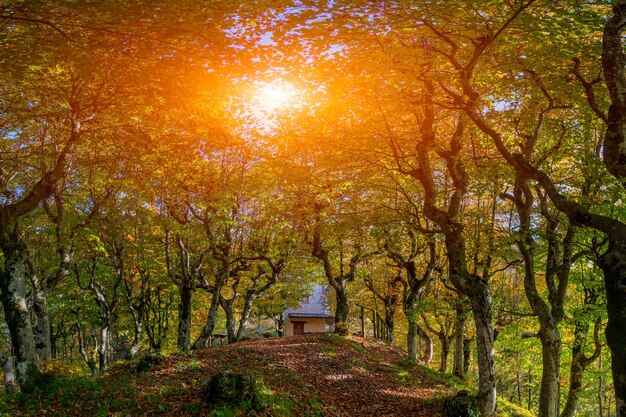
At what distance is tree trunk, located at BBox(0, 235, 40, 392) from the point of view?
10.8 metres

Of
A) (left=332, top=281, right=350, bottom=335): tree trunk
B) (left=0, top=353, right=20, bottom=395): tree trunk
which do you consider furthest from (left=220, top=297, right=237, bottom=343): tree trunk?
(left=0, top=353, right=20, bottom=395): tree trunk

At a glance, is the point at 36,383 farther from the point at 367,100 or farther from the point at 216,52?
the point at 367,100

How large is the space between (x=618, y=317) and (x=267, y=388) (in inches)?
362

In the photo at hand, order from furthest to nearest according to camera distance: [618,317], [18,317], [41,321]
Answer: [41,321], [18,317], [618,317]

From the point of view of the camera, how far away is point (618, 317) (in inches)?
239

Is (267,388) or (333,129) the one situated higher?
(333,129)

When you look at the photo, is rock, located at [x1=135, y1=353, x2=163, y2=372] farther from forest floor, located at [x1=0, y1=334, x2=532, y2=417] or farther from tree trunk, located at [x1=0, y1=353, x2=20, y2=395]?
tree trunk, located at [x1=0, y1=353, x2=20, y2=395]

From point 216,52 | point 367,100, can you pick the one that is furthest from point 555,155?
point 216,52

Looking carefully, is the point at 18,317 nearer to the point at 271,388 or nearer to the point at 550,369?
the point at 271,388

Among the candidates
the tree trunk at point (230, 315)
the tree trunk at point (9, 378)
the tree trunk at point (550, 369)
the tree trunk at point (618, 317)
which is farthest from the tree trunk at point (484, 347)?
the tree trunk at point (230, 315)

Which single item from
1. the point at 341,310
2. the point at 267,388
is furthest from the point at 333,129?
the point at 341,310

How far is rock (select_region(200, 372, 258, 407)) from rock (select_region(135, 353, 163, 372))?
3504 millimetres

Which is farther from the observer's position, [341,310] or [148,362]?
[341,310]

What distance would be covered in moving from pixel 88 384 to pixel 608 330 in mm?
12535
